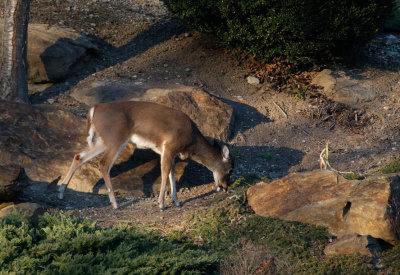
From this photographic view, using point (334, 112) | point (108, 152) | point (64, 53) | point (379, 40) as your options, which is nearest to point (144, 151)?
point (108, 152)

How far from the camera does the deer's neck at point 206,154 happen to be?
8711mm

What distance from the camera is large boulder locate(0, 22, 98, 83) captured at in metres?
11.8

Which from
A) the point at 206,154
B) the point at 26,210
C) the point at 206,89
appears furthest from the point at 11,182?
the point at 206,89

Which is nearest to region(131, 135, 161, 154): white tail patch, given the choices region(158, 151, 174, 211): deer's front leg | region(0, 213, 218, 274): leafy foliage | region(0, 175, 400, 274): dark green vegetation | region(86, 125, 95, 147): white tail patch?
region(158, 151, 174, 211): deer's front leg

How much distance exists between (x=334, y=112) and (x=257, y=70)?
2218mm

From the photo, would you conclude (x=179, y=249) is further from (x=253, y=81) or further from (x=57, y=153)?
(x=253, y=81)

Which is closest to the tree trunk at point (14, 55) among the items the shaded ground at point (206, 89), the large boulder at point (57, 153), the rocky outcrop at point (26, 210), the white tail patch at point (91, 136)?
the shaded ground at point (206, 89)

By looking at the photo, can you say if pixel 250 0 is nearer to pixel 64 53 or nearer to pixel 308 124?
pixel 308 124

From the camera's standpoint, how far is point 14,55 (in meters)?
10.5

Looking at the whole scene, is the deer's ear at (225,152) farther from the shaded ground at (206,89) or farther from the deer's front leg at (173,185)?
the deer's front leg at (173,185)

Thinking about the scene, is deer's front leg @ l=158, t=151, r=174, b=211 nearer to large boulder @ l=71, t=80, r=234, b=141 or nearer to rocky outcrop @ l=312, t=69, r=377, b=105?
large boulder @ l=71, t=80, r=234, b=141

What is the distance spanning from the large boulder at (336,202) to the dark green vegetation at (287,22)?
5.38 meters

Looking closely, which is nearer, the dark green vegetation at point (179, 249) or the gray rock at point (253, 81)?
the dark green vegetation at point (179, 249)

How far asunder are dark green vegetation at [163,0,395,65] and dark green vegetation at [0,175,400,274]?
5.99m
